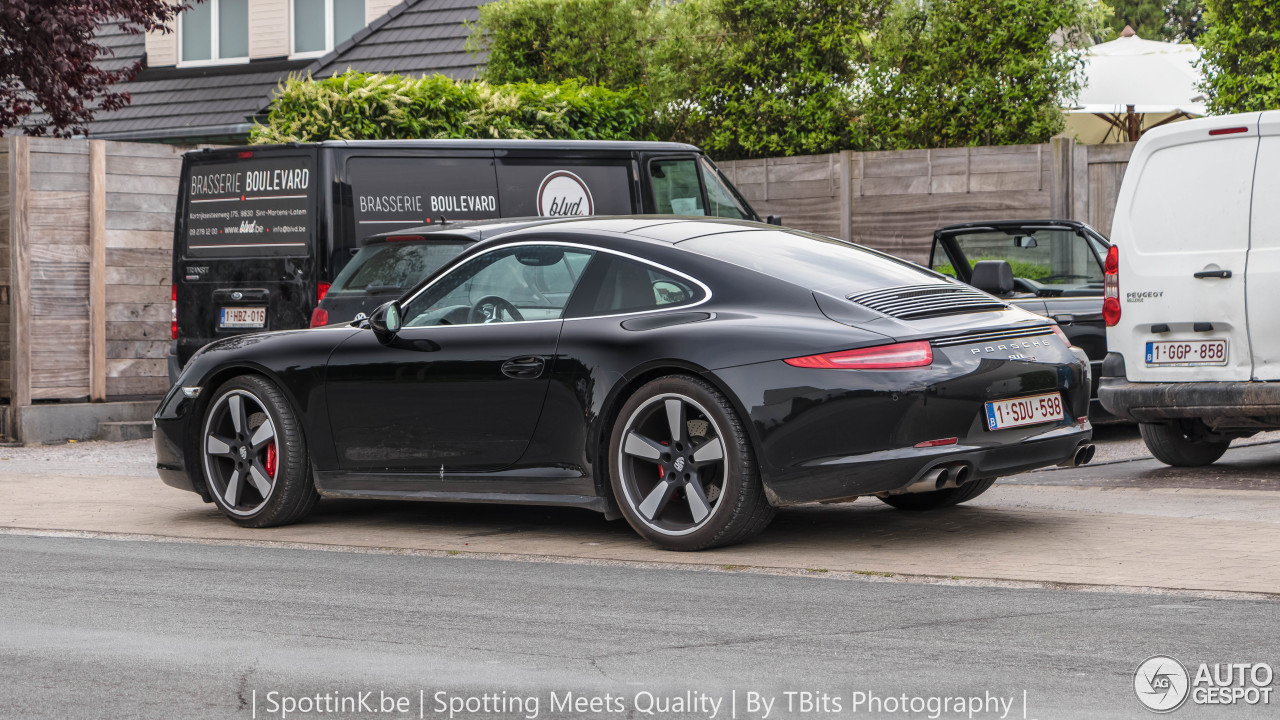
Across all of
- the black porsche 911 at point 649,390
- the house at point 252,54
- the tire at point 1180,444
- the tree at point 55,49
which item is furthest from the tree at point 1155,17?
the black porsche 911 at point 649,390

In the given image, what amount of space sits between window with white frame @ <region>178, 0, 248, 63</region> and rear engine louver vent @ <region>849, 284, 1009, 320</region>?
20.0 metres

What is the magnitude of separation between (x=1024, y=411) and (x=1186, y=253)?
8.43 feet

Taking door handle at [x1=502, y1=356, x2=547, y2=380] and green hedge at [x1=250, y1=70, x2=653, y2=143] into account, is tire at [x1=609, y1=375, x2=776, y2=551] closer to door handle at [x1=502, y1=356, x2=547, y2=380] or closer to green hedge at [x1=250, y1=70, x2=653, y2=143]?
door handle at [x1=502, y1=356, x2=547, y2=380]

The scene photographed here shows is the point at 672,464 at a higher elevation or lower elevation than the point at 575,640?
higher

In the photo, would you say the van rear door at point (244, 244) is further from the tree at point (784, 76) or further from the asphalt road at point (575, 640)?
the tree at point (784, 76)

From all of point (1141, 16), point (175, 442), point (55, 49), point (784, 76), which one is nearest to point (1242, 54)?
point (784, 76)

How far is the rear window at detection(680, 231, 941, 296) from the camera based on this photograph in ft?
23.1

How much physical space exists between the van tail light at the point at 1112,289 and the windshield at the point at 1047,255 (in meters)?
1.91

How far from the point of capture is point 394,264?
10203mm

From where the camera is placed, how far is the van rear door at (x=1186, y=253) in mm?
8695

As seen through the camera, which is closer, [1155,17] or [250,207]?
[250,207]

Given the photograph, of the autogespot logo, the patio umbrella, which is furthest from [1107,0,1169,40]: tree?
the autogespot logo

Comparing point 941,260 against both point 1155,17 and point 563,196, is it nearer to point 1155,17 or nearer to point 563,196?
point 563,196

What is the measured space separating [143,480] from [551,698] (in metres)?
6.66
